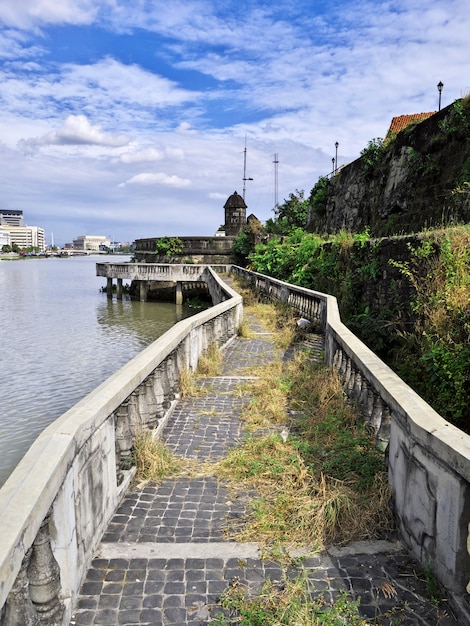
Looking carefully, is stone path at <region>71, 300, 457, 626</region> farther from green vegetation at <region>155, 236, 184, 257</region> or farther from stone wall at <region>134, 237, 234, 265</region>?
green vegetation at <region>155, 236, 184, 257</region>

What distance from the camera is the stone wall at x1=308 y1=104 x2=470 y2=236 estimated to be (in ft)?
51.0

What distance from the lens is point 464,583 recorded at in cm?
259

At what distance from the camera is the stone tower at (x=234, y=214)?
48750mm

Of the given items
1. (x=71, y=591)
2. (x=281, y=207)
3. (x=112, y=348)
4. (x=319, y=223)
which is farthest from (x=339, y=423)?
(x=281, y=207)

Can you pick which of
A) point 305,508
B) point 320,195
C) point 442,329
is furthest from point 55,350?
point 320,195

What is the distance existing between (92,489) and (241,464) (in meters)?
1.72

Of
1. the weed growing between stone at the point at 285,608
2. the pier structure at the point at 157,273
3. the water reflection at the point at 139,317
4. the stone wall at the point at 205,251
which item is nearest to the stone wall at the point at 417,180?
the water reflection at the point at 139,317

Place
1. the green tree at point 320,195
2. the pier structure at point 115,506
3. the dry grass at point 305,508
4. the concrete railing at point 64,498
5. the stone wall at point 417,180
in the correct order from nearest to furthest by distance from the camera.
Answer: the concrete railing at point 64,498 < the pier structure at point 115,506 < the dry grass at point 305,508 < the stone wall at point 417,180 < the green tree at point 320,195

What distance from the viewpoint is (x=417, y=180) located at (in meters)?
18.3

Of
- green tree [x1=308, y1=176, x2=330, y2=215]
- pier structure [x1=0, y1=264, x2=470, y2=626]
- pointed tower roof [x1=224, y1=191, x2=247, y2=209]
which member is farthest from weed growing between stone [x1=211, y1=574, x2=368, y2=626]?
pointed tower roof [x1=224, y1=191, x2=247, y2=209]

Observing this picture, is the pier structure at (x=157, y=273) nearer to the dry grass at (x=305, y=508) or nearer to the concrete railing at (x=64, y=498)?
the concrete railing at (x=64, y=498)

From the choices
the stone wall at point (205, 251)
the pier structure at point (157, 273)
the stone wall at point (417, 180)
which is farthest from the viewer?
the stone wall at point (205, 251)

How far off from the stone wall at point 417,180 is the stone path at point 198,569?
1107 cm

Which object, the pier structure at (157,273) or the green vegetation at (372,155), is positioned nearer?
the green vegetation at (372,155)
